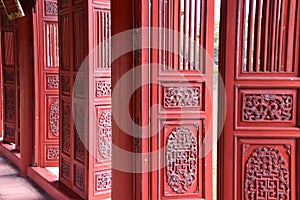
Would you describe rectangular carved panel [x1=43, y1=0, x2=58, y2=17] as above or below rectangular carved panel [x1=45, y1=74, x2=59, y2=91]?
above

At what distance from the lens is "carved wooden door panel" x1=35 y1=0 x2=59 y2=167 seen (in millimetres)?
4953

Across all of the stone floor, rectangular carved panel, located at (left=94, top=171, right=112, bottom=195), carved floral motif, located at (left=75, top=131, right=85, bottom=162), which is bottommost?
the stone floor

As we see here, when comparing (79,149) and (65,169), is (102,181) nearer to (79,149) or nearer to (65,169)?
(79,149)

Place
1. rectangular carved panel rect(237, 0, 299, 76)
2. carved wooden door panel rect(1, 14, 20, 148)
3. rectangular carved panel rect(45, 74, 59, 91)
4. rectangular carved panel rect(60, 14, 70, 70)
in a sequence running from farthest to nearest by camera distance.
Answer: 1. carved wooden door panel rect(1, 14, 20, 148)
2. rectangular carved panel rect(45, 74, 59, 91)
3. rectangular carved panel rect(60, 14, 70, 70)
4. rectangular carved panel rect(237, 0, 299, 76)

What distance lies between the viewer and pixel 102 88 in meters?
3.87

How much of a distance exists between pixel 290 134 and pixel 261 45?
1.52ft

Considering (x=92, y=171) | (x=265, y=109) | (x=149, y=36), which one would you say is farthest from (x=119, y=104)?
(x=265, y=109)

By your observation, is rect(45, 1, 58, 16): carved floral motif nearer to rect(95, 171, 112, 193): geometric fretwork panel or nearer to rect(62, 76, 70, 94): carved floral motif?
rect(62, 76, 70, 94): carved floral motif

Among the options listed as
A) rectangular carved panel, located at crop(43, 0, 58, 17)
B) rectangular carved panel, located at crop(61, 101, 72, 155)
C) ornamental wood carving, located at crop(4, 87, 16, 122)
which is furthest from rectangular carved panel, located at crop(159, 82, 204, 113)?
ornamental wood carving, located at crop(4, 87, 16, 122)

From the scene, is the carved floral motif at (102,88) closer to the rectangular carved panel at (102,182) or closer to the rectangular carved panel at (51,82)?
the rectangular carved panel at (102,182)

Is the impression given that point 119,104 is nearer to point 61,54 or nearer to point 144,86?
point 144,86

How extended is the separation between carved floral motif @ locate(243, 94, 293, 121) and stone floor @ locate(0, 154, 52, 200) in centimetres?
267

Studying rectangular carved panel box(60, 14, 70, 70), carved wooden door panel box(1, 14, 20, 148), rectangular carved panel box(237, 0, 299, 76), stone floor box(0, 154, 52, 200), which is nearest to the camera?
rectangular carved panel box(237, 0, 299, 76)

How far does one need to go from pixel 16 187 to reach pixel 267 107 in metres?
3.28
